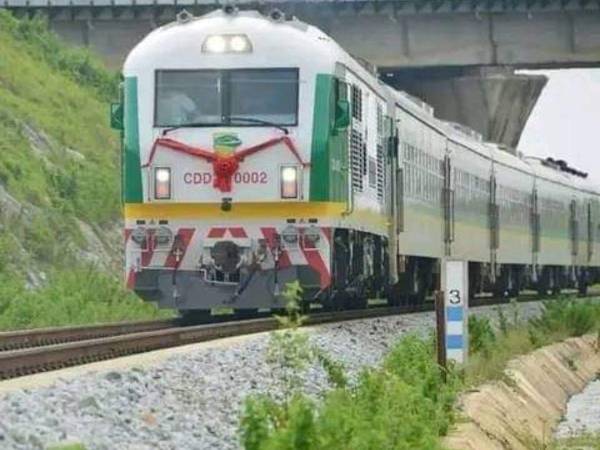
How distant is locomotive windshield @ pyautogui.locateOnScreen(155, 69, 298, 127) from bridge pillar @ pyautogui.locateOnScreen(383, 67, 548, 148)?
4014cm

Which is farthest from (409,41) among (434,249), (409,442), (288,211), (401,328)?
(409,442)

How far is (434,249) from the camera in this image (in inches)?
1283

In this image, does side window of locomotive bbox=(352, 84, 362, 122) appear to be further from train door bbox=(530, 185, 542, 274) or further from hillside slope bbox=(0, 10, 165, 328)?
train door bbox=(530, 185, 542, 274)

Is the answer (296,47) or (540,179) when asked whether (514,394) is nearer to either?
(296,47)

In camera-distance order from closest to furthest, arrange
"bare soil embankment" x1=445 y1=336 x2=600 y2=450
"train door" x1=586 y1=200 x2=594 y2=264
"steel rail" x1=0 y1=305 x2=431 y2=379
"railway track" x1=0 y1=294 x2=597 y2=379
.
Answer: "steel rail" x1=0 y1=305 x2=431 y2=379 < "railway track" x1=0 y1=294 x2=597 y2=379 < "bare soil embankment" x1=445 y1=336 x2=600 y2=450 < "train door" x1=586 y1=200 x2=594 y2=264

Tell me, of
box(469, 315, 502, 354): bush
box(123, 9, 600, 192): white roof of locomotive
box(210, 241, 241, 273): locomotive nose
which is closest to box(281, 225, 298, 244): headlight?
box(210, 241, 241, 273): locomotive nose

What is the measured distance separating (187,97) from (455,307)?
4.27m

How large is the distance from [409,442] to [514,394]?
1005 centimetres

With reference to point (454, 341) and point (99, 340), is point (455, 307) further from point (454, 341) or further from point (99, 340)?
point (99, 340)

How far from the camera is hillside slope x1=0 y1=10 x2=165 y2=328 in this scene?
3006cm

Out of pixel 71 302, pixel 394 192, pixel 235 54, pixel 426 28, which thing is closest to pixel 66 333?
pixel 235 54

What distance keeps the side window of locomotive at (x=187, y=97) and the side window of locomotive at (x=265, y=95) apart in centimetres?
19

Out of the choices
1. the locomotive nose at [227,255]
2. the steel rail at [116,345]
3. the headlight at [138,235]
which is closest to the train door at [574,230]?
the steel rail at [116,345]

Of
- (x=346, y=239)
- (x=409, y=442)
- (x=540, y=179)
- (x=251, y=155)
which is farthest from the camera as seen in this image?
(x=540, y=179)
